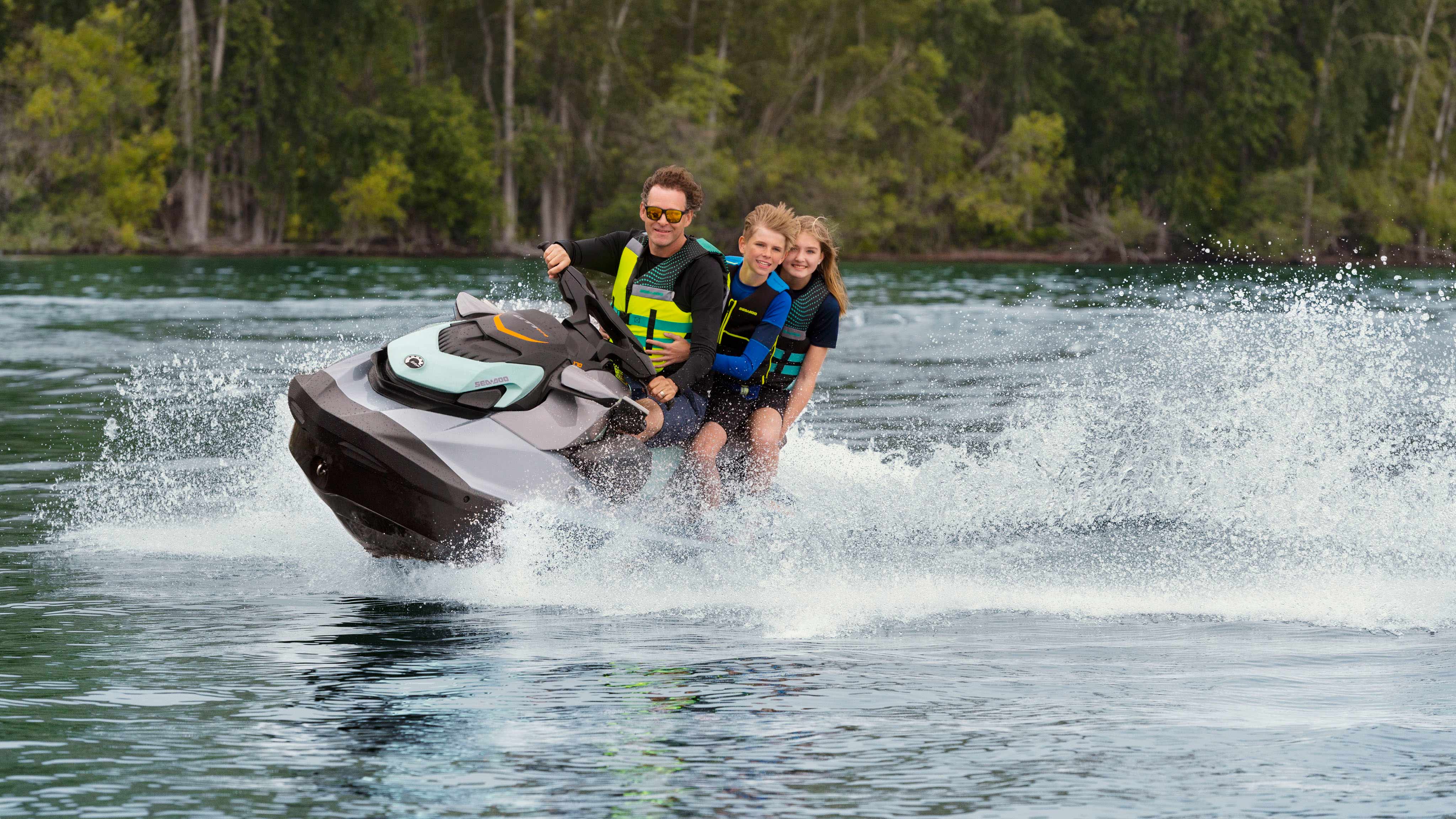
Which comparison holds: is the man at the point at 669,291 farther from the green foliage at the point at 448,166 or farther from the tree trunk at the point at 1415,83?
the tree trunk at the point at 1415,83

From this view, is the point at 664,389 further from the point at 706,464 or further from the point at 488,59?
the point at 488,59

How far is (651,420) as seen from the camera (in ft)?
19.3

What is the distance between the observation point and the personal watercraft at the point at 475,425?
5.69m

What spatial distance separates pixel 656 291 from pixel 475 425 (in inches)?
28.8

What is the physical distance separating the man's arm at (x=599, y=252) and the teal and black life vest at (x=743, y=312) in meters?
0.37

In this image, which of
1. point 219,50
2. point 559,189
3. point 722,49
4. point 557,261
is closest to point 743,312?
point 557,261

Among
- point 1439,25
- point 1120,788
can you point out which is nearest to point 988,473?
point 1120,788

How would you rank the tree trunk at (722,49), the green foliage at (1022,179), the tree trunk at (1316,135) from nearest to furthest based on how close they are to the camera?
the tree trunk at (1316,135)
the tree trunk at (722,49)
the green foliage at (1022,179)

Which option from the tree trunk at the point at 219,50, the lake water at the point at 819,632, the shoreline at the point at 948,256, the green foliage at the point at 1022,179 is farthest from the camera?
the green foliage at the point at 1022,179

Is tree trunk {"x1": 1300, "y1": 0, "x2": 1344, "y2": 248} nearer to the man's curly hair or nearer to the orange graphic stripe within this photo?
the man's curly hair

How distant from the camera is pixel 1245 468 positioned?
8422 millimetres

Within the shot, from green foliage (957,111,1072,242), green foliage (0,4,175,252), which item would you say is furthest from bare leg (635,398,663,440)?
green foliage (957,111,1072,242)

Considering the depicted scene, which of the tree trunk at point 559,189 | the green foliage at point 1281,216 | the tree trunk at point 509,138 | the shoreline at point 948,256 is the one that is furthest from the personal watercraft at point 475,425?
the green foliage at point 1281,216

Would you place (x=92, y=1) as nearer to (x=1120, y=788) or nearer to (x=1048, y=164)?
(x=1048, y=164)
